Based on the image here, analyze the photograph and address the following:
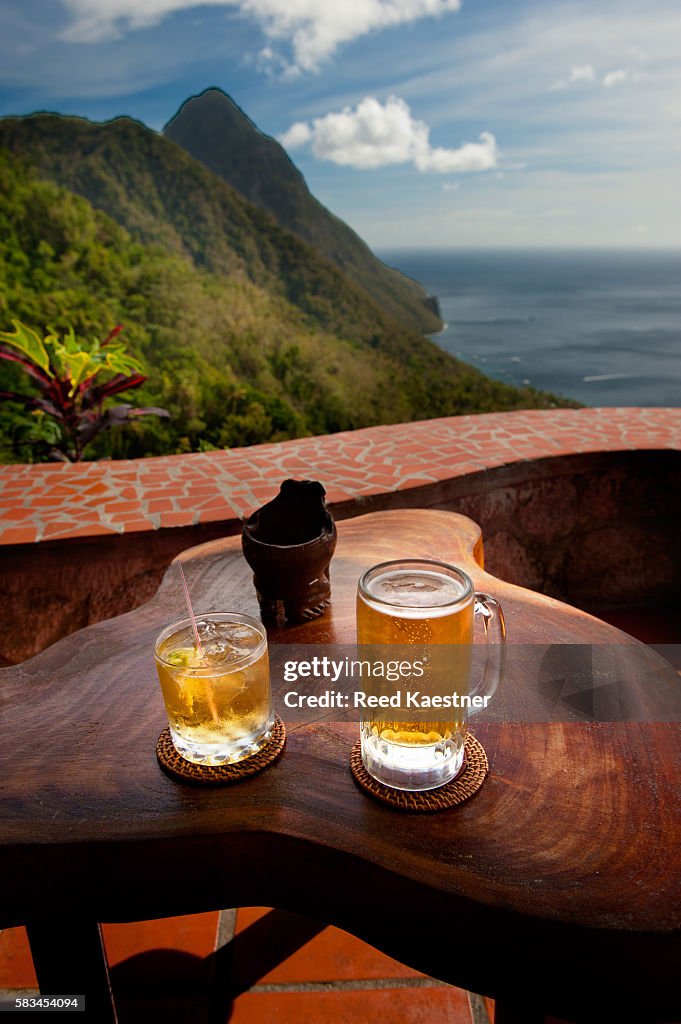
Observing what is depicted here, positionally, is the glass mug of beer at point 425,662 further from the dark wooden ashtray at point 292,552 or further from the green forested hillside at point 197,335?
the green forested hillside at point 197,335

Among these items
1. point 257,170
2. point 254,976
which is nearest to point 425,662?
point 254,976

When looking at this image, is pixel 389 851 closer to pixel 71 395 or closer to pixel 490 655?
pixel 490 655

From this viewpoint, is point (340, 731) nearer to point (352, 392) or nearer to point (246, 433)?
point (246, 433)

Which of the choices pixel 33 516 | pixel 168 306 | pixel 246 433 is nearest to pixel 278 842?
pixel 33 516

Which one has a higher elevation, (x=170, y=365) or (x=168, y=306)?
(x=168, y=306)

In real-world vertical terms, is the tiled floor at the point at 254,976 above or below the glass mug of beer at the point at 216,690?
below

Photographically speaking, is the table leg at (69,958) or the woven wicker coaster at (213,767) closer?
the woven wicker coaster at (213,767)

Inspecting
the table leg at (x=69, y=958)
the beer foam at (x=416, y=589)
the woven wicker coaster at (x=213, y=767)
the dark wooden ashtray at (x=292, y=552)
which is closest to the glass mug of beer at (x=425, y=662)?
the beer foam at (x=416, y=589)
